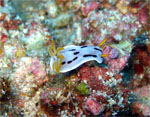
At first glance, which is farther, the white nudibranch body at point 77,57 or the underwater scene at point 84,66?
the white nudibranch body at point 77,57

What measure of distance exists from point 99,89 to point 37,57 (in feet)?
5.36

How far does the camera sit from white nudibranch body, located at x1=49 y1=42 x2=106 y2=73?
3256 mm

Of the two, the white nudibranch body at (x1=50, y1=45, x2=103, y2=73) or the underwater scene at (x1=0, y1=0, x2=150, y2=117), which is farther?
the white nudibranch body at (x1=50, y1=45, x2=103, y2=73)

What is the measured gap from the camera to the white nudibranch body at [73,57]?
10.7ft

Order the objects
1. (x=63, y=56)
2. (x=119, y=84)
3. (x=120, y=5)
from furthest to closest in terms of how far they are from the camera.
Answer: (x=120, y=5) → (x=119, y=84) → (x=63, y=56)

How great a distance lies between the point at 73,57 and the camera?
3383 millimetres

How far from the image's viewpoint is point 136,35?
4188 millimetres

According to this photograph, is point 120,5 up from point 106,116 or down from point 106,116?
up

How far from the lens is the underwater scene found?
3.21 meters

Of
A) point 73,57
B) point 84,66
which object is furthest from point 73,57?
point 84,66

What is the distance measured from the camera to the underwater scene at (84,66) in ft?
10.5

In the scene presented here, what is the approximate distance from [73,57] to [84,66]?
39 cm

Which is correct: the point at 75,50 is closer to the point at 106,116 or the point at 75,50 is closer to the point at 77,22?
the point at 106,116

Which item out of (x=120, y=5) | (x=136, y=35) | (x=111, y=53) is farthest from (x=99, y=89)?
(x=120, y=5)
